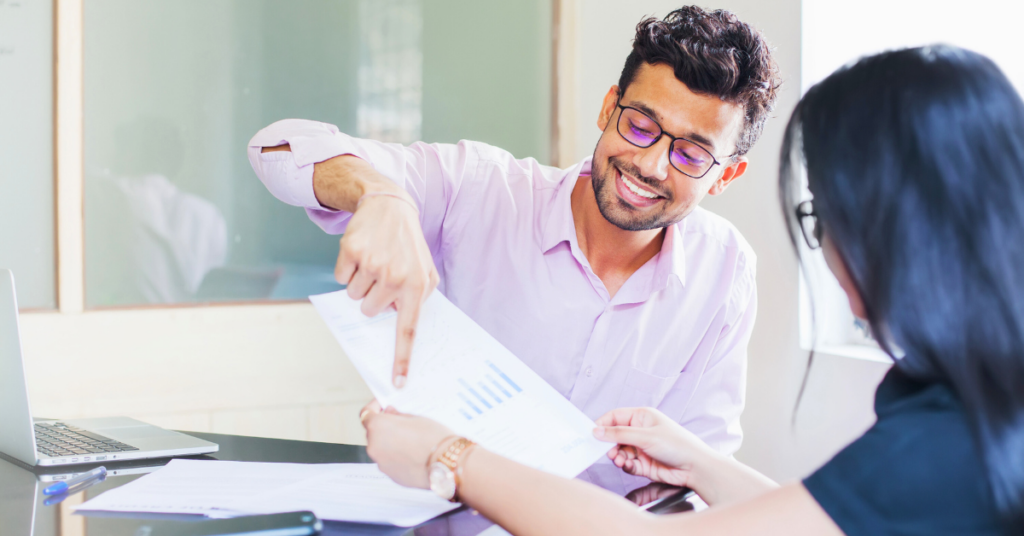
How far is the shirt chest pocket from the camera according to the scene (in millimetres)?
1364

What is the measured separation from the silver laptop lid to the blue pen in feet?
0.31

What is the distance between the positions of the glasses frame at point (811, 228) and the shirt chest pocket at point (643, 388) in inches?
24.4

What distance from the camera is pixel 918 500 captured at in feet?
1.86

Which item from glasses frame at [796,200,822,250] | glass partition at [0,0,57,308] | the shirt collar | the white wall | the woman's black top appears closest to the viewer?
the woman's black top

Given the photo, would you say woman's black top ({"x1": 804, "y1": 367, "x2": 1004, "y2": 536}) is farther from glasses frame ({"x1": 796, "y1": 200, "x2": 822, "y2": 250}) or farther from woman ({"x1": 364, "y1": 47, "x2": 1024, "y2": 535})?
glasses frame ({"x1": 796, "y1": 200, "x2": 822, "y2": 250})

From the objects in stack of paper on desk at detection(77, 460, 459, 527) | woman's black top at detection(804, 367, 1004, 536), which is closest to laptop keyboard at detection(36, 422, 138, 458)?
stack of paper on desk at detection(77, 460, 459, 527)

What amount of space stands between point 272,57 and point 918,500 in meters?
2.16

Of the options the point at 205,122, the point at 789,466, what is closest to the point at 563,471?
the point at 789,466

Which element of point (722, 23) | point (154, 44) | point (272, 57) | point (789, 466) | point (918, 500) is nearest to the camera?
point (918, 500)

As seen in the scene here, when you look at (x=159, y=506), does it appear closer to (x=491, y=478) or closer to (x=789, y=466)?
(x=491, y=478)

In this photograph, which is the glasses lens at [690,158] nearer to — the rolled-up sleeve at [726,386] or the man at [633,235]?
the man at [633,235]

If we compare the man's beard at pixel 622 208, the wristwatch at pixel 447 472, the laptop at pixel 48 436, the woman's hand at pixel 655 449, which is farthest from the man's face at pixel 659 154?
the laptop at pixel 48 436

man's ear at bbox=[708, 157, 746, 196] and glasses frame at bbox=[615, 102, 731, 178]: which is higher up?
glasses frame at bbox=[615, 102, 731, 178]

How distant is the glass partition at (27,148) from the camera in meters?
1.94
